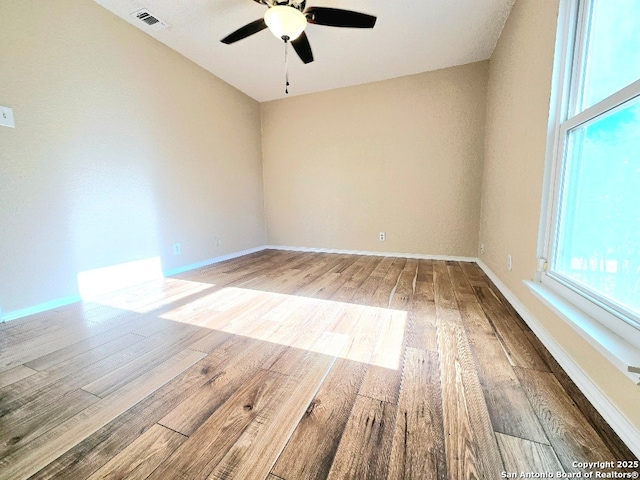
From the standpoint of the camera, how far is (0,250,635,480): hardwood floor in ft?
2.38

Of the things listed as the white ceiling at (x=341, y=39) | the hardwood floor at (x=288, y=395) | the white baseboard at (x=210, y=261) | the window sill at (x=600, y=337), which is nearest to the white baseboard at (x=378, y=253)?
the white baseboard at (x=210, y=261)

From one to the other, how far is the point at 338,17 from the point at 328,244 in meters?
2.82

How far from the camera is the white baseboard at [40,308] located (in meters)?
1.73

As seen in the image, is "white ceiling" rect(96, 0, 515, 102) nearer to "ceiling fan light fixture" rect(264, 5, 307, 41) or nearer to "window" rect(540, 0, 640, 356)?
"ceiling fan light fixture" rect(264, 5, 307, 41)

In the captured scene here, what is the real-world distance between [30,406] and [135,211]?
1.96m

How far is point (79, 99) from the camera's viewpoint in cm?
205

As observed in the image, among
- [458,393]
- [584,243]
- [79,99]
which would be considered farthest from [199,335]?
[79,99]

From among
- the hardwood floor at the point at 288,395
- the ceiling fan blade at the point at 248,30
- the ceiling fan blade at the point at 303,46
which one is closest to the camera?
the hardwood floor at the point at 288,395

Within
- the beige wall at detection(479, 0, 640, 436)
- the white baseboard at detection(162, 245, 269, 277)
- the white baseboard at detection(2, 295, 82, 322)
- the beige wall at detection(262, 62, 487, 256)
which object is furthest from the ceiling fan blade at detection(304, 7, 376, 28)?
the white baseboard at detection(2, 295, 82, 322)

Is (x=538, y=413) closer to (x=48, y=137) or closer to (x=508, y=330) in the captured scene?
(x=508, y=330)

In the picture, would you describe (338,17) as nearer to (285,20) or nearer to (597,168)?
(285,20)

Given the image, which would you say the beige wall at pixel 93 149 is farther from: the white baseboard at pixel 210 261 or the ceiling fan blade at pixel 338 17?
the ceiling fan blade at pixel 338 17

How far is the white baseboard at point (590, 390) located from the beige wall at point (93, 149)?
3227 mm

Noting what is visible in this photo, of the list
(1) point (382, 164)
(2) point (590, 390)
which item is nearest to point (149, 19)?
(1) point (382, 164)
